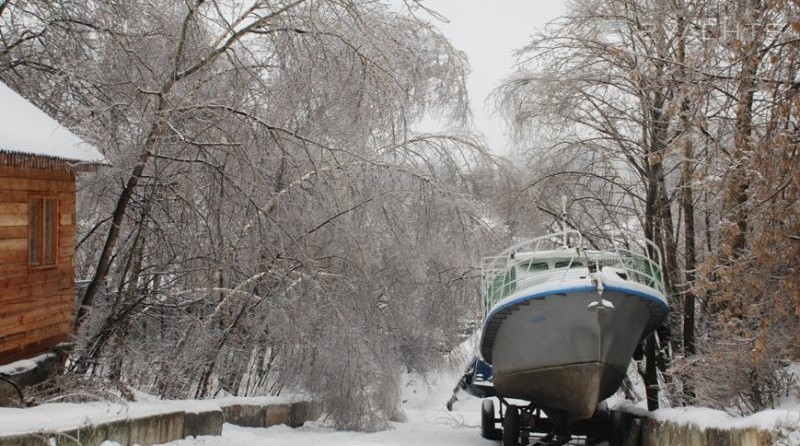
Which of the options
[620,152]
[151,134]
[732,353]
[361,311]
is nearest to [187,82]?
[151,134]

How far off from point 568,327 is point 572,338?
176mm

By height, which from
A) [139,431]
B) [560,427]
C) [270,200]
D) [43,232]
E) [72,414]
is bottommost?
[560,427]

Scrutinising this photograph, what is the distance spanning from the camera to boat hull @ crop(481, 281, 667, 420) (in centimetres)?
1231

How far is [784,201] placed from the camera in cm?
729

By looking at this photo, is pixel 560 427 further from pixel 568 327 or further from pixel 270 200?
pixel 270 200

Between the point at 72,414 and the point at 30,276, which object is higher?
the point at 30,276

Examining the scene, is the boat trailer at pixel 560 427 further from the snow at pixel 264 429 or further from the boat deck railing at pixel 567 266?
the boat deck railing at pixel 567 266

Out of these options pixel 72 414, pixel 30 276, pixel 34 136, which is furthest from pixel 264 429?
pixel 34 136

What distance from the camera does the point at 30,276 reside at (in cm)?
1002

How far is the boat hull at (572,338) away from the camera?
1231 cm

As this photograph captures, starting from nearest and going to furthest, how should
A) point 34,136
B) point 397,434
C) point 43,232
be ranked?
point 34,136
point 43,232
point 397,434

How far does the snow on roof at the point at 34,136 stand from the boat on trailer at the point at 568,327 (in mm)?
5909

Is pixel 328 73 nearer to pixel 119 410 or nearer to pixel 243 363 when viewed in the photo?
pixel 119 410

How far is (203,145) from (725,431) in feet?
21.7
